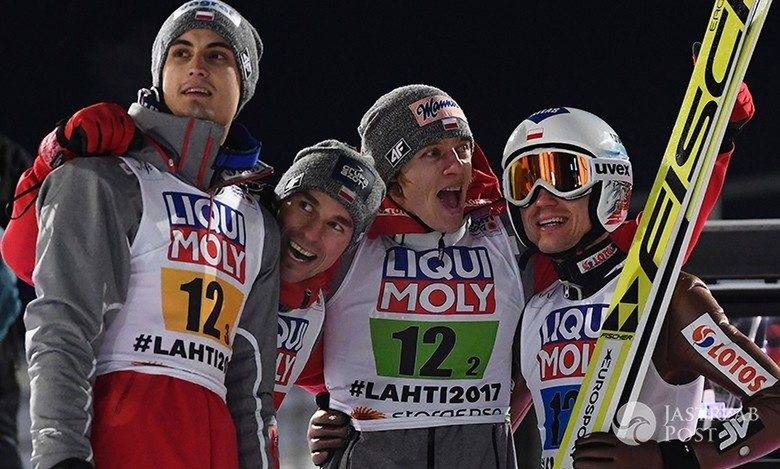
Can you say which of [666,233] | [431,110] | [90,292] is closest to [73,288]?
[90,292]

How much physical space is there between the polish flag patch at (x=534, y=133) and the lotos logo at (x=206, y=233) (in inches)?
27.6

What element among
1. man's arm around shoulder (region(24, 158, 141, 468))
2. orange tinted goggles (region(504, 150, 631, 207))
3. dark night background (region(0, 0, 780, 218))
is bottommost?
man's arm around shoulder (region(24, 158, 141, 468))

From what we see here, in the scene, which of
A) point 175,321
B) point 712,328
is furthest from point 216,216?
point 712,328

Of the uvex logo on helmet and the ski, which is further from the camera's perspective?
the uvex logo on helmet

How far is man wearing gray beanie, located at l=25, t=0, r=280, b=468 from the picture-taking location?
2.40 meters

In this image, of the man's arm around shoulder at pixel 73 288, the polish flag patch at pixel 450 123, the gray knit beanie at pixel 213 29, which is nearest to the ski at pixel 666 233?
the polish flag patch at pixel 450 123

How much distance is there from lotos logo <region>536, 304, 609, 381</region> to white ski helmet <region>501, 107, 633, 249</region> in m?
0.19

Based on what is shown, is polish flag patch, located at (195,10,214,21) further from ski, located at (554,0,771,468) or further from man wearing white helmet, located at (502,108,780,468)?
ski, located at (554,0,771,468)

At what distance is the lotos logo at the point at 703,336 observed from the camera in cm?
282

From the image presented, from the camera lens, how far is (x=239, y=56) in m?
2.74

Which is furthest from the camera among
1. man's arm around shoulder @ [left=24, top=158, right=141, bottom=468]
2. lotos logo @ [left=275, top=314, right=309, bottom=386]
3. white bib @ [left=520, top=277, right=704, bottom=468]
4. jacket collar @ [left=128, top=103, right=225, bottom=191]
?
lotos logo @ [left=275, top=314, right=309, bottom=386]

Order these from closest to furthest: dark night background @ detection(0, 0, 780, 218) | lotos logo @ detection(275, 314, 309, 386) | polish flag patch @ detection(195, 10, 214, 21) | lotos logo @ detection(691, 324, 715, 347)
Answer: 1. polish flag patch @ detection(195, 10, 214, 21)
2. lotos logo @ detection(691, 324, 715, 347)
3. lotos logo @ detection(275, 314, 309, 386)
4. dark night background @ detection(0, 0, 780, 218)

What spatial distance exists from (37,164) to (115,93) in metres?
3.12

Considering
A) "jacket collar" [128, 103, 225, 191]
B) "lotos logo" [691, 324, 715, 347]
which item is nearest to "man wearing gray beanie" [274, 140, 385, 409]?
"jacket collar" [128, 103, 225, 191]
